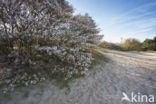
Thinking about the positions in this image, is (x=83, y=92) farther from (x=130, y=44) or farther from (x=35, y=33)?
(x=130, y=44)

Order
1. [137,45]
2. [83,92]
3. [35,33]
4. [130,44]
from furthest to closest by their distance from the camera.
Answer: [137,45]
[130,44]
[35,33]
[83,92]

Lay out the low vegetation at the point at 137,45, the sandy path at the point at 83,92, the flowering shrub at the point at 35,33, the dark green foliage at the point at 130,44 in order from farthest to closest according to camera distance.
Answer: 1. the dark green foliage at the point at 130,44
2. the low vegetation at the point at 137,45
3. the flowering shrub at the point at 35,33
4. the sandy path at the point at 83,92

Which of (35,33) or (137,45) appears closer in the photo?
(35,33)

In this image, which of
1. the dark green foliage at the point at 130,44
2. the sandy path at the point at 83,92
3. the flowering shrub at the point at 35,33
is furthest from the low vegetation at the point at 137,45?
the flowering shrub at the point at 35,33

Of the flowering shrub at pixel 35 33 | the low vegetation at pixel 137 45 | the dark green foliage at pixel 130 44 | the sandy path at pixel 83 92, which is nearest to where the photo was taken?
the sandy path at pixel 83 92

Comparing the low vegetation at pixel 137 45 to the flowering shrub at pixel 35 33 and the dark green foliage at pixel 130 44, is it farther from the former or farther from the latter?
the flowering shrub at pixel 35 33

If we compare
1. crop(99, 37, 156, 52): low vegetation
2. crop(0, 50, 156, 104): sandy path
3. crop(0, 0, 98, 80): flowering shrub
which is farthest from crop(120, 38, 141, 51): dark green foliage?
crop(0, 0, 98, 80): flowering shrub

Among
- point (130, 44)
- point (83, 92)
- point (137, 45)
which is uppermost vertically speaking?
point (130, 44)

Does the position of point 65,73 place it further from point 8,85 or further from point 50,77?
point 8,85

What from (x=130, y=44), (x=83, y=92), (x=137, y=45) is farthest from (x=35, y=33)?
(x=137, y=45)

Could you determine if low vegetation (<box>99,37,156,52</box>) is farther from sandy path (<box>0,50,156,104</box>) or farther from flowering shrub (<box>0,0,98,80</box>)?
flowering shrub (<box>0,0,98,80</box>)

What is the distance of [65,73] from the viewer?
9.89 feet

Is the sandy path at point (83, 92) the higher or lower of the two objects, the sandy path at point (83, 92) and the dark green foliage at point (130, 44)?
the lower

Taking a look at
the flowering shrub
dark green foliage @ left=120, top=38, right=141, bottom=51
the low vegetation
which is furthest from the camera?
dark green foliage @ left=120, top=38, right=141, bottom=51
